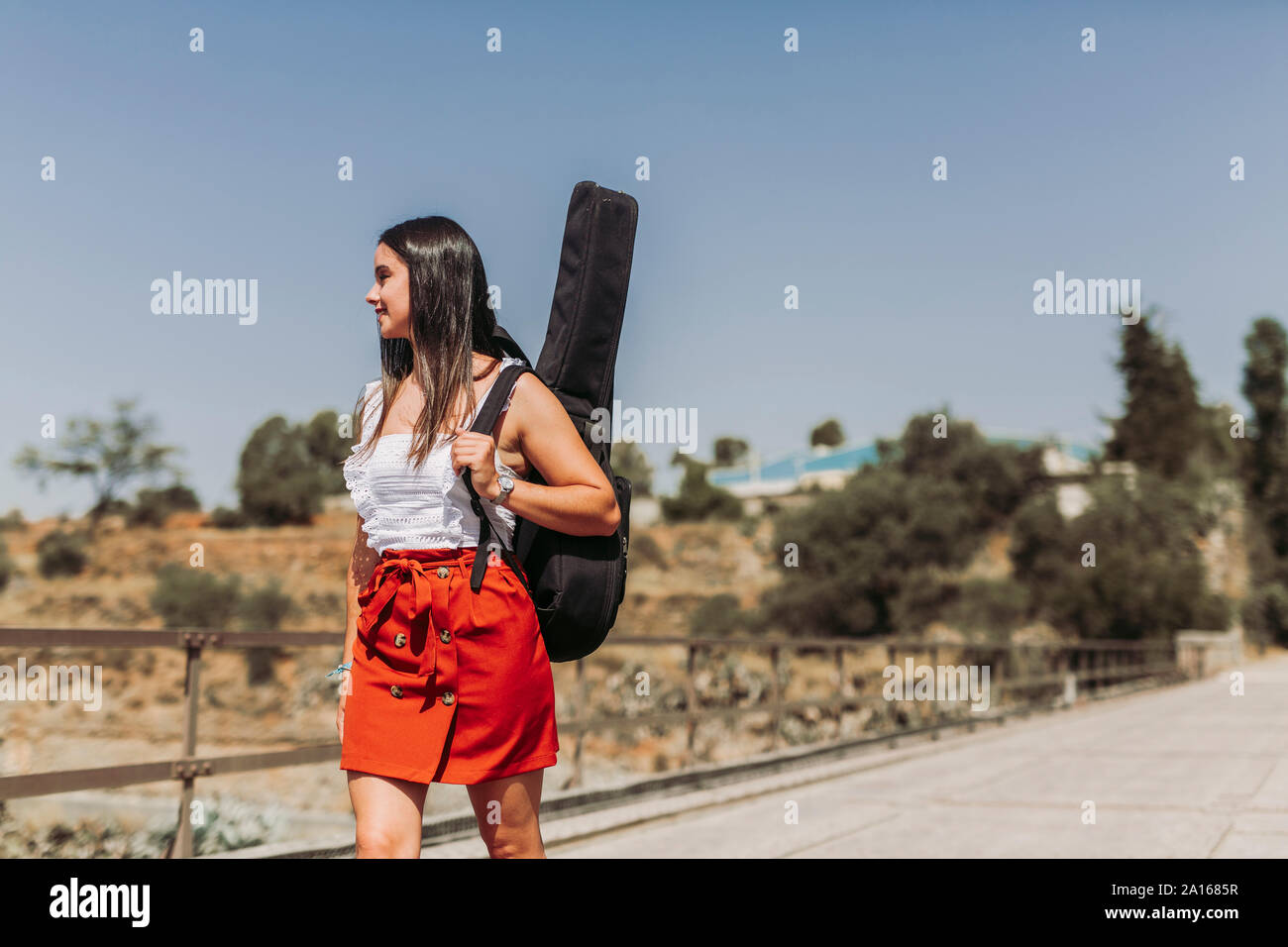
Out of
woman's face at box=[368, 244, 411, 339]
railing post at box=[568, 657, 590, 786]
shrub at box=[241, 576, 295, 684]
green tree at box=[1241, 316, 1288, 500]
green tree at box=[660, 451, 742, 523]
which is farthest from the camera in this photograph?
green tree at box=[660, 451, 742, 523]

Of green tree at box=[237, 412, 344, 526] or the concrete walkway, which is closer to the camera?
the concrete walkway

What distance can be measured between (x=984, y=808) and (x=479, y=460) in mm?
6275

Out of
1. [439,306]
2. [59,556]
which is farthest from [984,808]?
[59,556]

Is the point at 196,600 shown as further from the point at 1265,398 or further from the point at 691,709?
the point at 1265,398

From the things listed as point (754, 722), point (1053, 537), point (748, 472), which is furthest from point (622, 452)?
point (754, 722)

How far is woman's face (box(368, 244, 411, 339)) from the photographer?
246 centimetres

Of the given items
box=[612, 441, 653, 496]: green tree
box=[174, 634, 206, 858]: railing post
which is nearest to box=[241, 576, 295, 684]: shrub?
box=[612, 441, 653, 496]: green tree

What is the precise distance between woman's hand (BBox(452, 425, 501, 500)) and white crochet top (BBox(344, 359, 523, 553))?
4 cm

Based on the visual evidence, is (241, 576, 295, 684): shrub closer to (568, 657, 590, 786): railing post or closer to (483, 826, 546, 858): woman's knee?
(568, 657, 590, 786): railing post

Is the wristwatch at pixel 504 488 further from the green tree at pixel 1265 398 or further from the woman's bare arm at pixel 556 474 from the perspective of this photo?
the green tree at pixel 1265 398

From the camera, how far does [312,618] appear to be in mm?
60906

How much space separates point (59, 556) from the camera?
67812 mm
